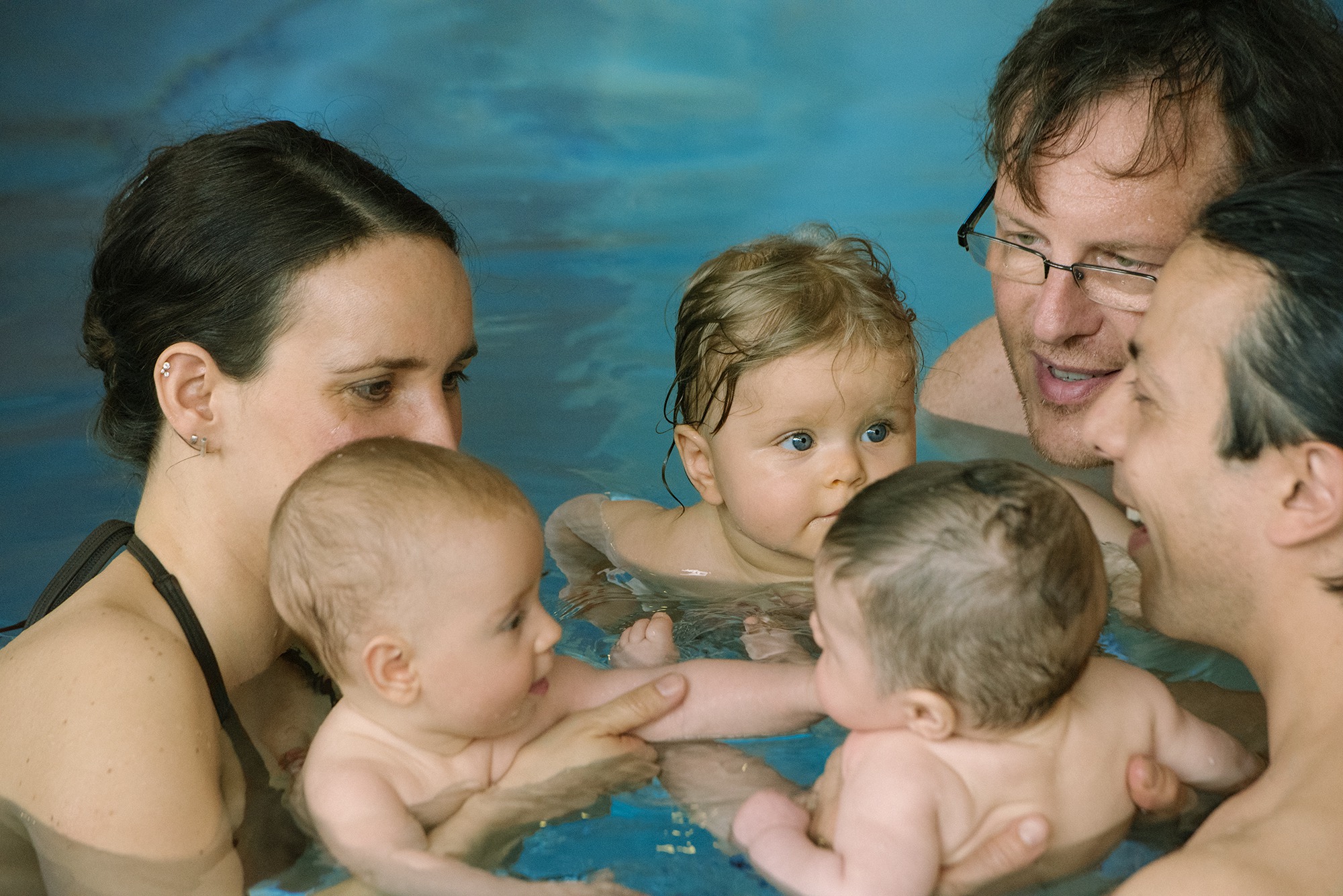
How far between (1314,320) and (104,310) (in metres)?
2.16

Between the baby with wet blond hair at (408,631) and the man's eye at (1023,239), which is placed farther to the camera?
the man's eye at (1023,239)

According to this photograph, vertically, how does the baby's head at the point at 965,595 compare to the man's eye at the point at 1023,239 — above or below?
below

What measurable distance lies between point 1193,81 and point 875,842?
1.90 metres

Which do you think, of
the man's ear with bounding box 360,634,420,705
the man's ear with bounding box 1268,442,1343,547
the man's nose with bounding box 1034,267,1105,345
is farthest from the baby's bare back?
the man's nose with bounding box 1034,267,1105,345

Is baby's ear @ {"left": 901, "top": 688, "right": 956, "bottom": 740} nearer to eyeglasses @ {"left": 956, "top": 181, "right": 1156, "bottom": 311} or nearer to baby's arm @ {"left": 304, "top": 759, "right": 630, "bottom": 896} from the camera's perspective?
baby's arm @ {"left": 304, "top": 759, "right": 630, "bottom": 896}

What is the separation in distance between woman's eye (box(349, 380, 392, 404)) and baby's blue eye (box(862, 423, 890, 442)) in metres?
1.10

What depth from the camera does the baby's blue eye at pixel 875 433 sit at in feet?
9.72

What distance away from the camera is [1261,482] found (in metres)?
1.97

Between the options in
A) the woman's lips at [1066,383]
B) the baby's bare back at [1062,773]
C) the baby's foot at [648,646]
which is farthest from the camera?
the woman's lips at [1066,383]

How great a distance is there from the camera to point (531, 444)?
481 centimetres

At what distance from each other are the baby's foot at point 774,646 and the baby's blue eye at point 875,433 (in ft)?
1.58

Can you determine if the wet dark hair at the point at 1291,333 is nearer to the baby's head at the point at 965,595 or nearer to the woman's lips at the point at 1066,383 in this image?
the baby's head at the point at 965,595

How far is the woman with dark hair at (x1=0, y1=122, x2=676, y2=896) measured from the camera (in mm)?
2068

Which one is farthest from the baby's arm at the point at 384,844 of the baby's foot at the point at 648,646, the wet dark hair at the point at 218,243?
the wet dark hair at the point at 218,243
